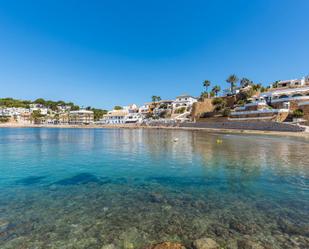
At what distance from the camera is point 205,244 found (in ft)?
16.3

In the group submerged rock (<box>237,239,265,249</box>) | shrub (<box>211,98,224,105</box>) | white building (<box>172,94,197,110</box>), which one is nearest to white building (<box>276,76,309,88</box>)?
shrub (<box>211,98,224,105</box>)

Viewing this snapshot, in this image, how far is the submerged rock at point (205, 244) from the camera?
4838mm

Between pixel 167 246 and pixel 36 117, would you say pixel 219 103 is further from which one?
pixel 36 117

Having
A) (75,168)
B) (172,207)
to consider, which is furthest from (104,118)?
(172,207)

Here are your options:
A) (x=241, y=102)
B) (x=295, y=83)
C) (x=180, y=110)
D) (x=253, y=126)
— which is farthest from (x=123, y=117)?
(x=295, y=83)

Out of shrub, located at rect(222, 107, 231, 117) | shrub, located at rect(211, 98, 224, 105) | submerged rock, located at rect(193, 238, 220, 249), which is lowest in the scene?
submerged rock, located at rect(193, 238, 220, 249)

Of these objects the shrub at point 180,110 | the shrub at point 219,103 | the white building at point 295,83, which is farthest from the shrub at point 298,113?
the shrub at point 180,110

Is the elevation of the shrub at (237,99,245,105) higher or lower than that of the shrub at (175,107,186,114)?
higher

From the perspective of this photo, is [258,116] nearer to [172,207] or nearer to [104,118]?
[172,207]

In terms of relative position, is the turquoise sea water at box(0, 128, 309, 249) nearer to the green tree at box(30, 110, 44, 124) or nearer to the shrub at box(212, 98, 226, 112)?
the shrub at box(212, 98, 226, 112)

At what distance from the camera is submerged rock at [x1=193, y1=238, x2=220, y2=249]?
15.9 ft

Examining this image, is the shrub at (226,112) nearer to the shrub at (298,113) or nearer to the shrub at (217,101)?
the shrub at (217,101)

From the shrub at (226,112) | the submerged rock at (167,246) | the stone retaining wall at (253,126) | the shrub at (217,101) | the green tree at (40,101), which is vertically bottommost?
the submerged rock at (167,246)

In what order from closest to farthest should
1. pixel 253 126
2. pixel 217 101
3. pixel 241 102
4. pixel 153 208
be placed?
pixel 153 208 < pixel 253 126 < pixel 241 102 < pixel 217 101
